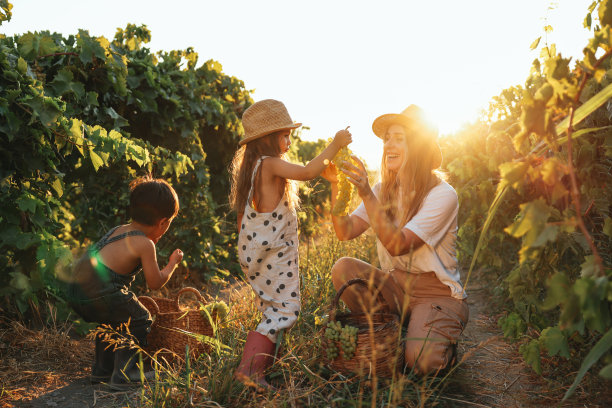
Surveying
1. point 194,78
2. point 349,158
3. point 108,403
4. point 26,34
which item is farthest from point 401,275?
point 194,78

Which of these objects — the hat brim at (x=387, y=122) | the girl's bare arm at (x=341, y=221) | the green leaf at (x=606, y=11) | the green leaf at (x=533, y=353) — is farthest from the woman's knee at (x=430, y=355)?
the green leaf at (x=606, y=11)

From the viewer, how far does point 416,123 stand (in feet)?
9.64

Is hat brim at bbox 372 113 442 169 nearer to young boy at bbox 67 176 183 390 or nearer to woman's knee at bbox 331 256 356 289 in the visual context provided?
woman's knee at bbox 331 256 356 289

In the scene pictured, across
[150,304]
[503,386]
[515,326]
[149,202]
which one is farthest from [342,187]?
[150,304]

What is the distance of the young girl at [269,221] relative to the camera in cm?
275

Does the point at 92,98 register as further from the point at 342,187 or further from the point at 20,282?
the point at 342,187

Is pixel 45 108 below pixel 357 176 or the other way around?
the other way around

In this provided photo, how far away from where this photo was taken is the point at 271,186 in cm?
287

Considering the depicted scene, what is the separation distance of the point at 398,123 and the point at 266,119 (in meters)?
0.82

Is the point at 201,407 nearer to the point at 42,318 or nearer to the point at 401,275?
the point at 401,275

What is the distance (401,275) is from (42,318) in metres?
2.63

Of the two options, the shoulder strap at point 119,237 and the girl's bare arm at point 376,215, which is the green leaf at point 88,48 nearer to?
the shoulder strap at point 119,237

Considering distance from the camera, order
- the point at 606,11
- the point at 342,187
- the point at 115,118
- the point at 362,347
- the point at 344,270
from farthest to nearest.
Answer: the point at 115,118
the point at 344,270
the point at 342,187
the point at 362,347
the point at 606,11

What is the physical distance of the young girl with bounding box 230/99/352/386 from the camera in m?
2.75
